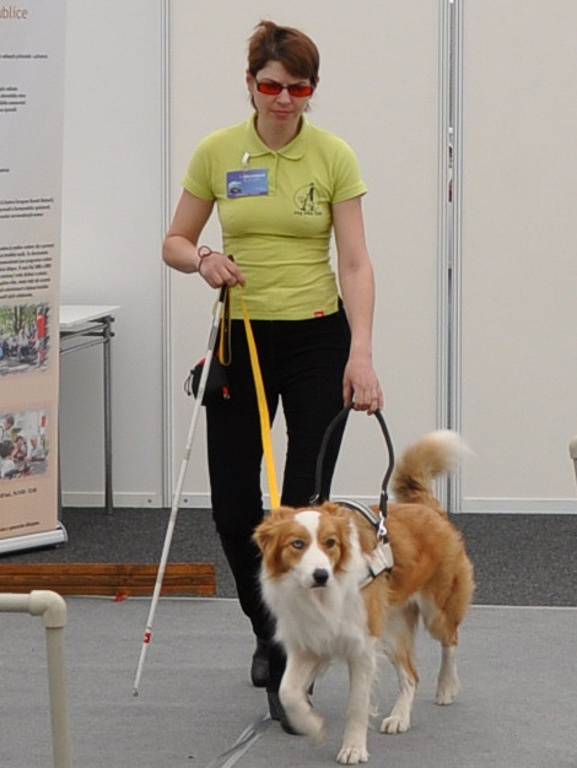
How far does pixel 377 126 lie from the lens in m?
6.68

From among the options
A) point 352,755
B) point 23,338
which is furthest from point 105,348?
point 352,755

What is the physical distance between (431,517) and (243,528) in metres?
0.47

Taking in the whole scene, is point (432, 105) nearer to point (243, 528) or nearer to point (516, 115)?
point (516, 115)

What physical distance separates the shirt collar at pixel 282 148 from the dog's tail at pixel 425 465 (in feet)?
2.54

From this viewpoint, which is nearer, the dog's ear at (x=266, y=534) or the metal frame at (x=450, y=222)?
the dog's ear at (x=266, y=534)

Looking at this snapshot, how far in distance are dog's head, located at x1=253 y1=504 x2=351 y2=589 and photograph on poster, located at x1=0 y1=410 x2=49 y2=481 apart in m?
2.60

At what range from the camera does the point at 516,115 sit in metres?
6.62

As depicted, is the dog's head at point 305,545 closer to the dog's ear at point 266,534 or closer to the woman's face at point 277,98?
the dog's ear at point 266,534

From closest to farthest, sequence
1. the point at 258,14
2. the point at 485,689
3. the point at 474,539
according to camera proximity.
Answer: the point at 485,689 → the point at 474,539 → the point at 258,14

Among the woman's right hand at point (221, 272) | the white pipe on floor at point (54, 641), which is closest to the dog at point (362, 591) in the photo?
the woman's right hand at point (221, 272)

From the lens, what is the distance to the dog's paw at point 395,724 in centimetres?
389

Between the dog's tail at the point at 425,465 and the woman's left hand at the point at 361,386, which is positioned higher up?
the woman's left hand at the point at 361,386

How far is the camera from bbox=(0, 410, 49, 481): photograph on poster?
5.91 m

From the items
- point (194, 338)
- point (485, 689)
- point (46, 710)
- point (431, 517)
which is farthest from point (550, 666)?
point (194, 338)
